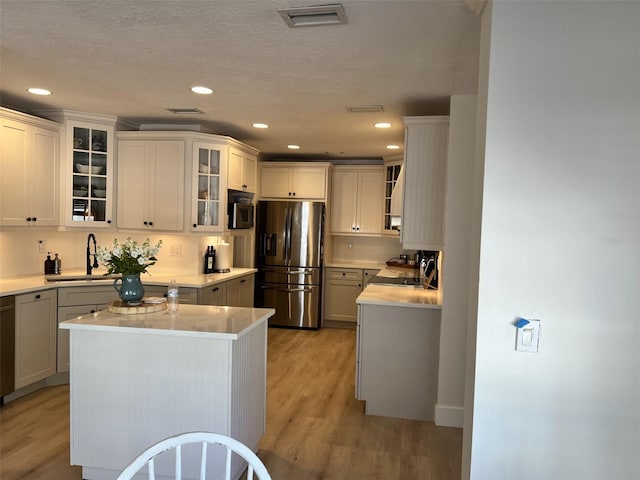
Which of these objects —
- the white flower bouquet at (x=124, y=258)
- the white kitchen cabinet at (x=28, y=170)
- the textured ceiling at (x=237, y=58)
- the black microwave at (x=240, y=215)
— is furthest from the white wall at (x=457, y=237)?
the white kitchen cabinet at (x=28, y=170)

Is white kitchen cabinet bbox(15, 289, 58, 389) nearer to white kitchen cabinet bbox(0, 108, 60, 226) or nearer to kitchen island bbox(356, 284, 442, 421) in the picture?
white kitchen cabinet bbox(0, 108, 60, 226)

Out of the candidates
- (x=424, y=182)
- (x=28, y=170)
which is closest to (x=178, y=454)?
(x=424, y=182)

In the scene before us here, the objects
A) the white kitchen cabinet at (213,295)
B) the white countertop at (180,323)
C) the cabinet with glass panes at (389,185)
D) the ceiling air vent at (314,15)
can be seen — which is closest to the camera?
the ceiling air vent at (314,15)

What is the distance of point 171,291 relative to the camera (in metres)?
2.85

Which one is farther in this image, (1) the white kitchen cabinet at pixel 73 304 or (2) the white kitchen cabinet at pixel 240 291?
(2) the white kitchen cabinet at pixel 240 291

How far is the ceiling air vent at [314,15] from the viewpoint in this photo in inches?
79.2

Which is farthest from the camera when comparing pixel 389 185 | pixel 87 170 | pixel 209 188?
pixel 389 185

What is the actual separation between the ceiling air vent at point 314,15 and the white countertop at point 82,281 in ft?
8.73

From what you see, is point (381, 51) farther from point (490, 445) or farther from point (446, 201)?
point (490, 445)

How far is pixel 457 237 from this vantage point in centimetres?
327

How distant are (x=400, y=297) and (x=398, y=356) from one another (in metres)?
0.46

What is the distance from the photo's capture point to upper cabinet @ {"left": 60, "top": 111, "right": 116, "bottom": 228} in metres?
4.25

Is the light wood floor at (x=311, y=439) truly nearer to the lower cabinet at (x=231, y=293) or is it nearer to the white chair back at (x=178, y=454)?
the lower cabinet at (x=231, y=293)

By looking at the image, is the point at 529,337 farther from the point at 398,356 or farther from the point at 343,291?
the point at 343,291
